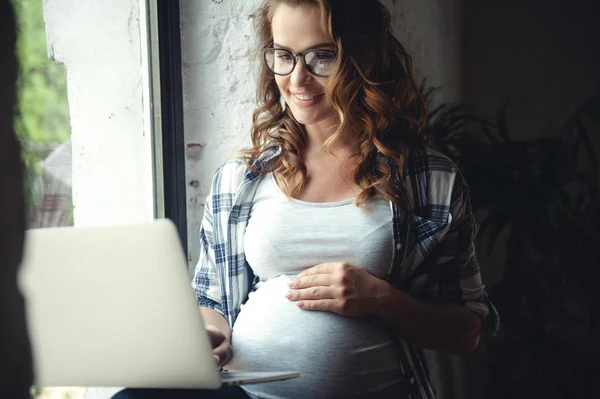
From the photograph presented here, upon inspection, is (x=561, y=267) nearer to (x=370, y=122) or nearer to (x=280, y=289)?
(x=370, y=122)

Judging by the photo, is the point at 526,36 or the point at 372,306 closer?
the point at 372,306

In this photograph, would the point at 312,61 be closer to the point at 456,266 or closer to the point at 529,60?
the point at 456,266

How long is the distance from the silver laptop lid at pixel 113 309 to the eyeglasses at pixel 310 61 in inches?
28.0

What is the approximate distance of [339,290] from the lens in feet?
4.25

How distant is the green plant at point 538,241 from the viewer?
2154 millimetres

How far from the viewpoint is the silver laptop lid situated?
0.79 meters

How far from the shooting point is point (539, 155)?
219 cm

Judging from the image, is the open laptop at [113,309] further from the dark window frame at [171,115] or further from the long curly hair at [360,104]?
the dark window frame at [171,115]

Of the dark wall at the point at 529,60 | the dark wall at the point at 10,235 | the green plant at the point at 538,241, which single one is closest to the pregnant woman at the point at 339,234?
the green plant at the point at 538,241

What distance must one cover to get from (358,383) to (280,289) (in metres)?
0.25

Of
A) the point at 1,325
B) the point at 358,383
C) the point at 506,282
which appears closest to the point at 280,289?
the point at 358,383

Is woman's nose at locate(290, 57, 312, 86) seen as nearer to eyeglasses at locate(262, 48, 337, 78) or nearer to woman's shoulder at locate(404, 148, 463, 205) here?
eyeglasses at locate(262, 48, 337, 78)

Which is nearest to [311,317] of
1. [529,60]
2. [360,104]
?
[360,104]

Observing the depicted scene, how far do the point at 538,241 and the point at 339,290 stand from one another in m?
1.13
